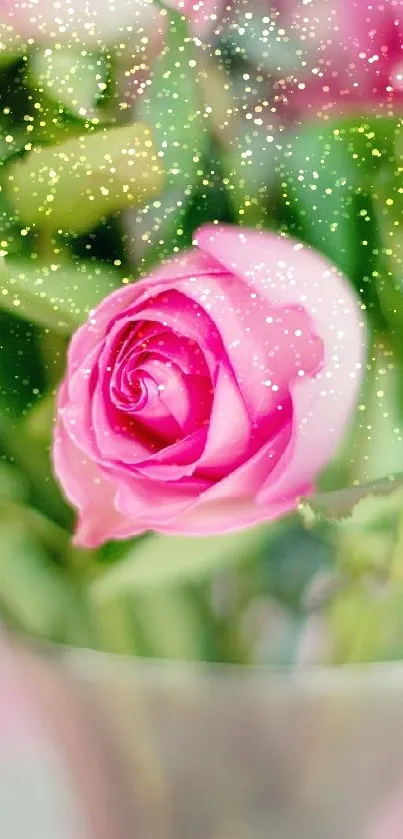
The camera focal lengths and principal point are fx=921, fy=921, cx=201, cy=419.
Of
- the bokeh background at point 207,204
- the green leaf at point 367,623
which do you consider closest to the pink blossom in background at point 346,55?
the bokeh background at point 207,204

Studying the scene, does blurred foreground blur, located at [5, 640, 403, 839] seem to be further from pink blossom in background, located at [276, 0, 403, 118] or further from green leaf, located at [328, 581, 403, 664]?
pink blossom in background, located at [276, 0, 403, 118]

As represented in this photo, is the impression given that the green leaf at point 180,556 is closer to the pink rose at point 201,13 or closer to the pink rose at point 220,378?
the pink rose at point 220,378

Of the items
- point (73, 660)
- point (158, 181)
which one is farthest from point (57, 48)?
point (73, 660)

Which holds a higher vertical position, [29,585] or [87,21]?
[87,21]

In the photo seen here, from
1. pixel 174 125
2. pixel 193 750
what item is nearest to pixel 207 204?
pixel 174 125

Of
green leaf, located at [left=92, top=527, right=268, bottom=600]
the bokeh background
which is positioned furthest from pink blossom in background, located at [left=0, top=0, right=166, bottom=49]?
green leaf, located at [left=92, top=527, right=268, bottom=600]

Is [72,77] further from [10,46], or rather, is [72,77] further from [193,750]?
[193,750]
